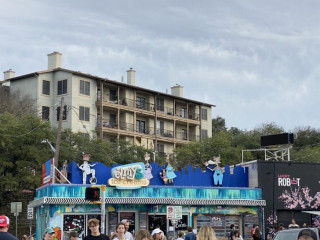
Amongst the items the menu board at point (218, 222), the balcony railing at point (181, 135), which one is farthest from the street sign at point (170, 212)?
the balcony railing at point (181, 135)

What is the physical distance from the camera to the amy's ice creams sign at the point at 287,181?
35.7 meters

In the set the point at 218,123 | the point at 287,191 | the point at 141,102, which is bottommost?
the point at 287,191

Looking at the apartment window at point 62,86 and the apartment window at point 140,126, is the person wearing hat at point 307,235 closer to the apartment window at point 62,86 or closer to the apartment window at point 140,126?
the apartment window at point 62,86

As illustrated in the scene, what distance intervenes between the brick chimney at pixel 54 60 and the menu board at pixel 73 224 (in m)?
36.7

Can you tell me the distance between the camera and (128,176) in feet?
105

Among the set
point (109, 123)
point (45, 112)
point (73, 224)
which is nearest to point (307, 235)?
point (73, 224)

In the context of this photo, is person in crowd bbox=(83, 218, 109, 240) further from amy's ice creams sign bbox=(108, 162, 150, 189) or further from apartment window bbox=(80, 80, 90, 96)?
apartment window bbox=(80, 80, 90, 96)

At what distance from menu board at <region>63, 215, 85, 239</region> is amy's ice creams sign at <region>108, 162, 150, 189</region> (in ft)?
7.61

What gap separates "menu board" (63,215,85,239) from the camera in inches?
1214

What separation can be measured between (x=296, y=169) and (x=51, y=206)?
46.9ft

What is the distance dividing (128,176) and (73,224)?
11.8 ft

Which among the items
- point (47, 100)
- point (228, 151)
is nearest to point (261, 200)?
point (228, 151)

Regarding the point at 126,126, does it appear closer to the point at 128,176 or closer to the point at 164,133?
the point at 164,133

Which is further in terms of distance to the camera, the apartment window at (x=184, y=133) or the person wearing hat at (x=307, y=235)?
the apartment window at (x=184, y=133)
